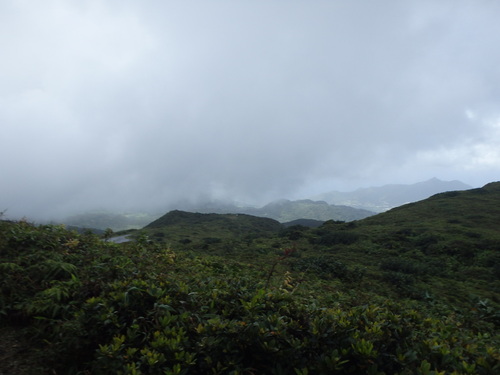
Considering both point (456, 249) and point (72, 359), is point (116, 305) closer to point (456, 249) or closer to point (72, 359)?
point (72, 359)

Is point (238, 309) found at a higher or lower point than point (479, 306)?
higher

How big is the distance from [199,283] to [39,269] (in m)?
3.81

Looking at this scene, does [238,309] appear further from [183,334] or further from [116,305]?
[116,305]

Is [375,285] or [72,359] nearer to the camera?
[72,359]

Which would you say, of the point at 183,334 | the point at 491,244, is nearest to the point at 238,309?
the point at 183,334

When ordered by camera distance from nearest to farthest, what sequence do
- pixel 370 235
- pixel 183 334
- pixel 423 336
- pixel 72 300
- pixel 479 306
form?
pixel 183 334 → pixel 423 336 → pixel 72 300 → pixel 479 306 → pixel 370 235

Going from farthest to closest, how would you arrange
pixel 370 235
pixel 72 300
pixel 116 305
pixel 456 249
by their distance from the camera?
pixel 370 235 → pixel 456 249 → pixel 72 300 → pixel 116 305

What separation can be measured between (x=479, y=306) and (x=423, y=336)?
33.6ft

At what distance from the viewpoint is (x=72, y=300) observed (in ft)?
16.1

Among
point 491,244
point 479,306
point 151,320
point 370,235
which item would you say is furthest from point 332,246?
point 151,320

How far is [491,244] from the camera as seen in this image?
20734 millimetres

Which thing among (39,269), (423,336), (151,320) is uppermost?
(39,269)

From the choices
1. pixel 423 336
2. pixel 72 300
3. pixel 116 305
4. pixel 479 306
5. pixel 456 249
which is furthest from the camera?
A: pixel 456 249

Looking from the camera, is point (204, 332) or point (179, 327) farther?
point (179, 327)
